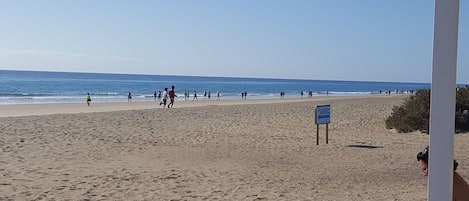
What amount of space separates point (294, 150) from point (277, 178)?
3442 mm

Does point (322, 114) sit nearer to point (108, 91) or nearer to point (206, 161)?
point (206, 161)

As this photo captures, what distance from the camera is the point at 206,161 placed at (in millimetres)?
10102

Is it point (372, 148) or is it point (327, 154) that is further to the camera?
point (372, 148)

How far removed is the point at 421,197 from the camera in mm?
6859

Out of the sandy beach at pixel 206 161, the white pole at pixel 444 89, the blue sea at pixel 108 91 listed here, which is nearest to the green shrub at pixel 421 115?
the sandy beach at pixel 206 161

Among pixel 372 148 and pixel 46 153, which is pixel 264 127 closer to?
pixel 372 148

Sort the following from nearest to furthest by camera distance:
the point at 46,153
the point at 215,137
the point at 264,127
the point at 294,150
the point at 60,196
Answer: the point at 60,196, the point at 46,153, the point at 294,150, the point at 215,137, the point at 264,127

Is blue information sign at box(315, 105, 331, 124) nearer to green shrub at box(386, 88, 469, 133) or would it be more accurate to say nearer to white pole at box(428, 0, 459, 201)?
green shrub at box(386, 88, 469, 133)

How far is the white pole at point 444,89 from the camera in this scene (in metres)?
2.17

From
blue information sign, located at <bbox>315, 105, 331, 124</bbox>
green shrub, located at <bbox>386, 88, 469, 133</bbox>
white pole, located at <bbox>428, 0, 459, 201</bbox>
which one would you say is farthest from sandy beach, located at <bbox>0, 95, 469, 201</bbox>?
white pole, located at <bbox>428, 0, 459, 201</bbox>

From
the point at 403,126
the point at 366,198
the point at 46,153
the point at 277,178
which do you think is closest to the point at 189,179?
the point at 277,178

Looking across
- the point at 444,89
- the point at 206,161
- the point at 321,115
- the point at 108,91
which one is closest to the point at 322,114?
the point at 321,115

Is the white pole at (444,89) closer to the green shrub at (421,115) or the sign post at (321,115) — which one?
the sign post at (321,115)

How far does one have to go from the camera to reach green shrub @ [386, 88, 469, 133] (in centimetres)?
1469
